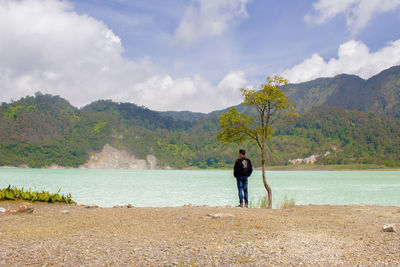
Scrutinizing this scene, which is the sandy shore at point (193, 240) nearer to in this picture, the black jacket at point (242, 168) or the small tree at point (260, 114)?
the black jacket at point (242, 168)

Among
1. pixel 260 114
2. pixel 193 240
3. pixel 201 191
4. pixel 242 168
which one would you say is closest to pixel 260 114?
pixel 260 114

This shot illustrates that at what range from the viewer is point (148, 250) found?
295 inches

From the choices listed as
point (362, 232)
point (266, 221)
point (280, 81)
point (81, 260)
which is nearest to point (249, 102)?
point (280, 81)

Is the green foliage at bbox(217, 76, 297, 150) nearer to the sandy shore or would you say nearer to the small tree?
the small tree

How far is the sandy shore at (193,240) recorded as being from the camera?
22.3 ft

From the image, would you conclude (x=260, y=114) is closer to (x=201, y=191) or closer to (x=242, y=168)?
(x=242, y=168)

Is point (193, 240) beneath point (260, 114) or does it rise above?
beneath

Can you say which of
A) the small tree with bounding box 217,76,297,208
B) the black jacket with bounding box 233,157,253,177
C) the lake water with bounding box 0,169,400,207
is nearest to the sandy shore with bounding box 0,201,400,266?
the black jacket with bounding box 233,157,253,177

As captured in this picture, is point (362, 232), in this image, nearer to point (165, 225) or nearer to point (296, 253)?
point (296, 253)

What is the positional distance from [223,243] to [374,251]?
320cm

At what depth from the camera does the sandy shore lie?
6805 millimetres

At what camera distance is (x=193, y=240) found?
828 centimetres

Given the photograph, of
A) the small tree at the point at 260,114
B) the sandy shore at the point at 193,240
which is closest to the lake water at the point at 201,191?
the small tree at the point at 260,114

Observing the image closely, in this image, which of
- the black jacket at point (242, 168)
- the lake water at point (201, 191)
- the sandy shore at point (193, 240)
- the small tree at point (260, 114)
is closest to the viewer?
the sandy shore at point (193, 240)
